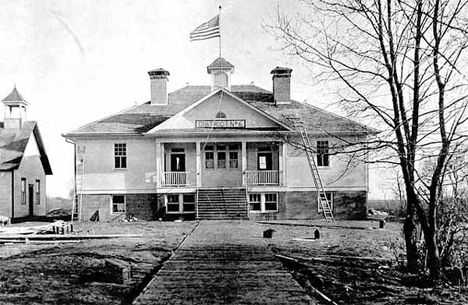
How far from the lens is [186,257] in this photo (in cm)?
1319

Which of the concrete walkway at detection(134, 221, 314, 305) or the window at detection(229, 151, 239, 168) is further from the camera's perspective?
the window at detection(229, 151, 239, 168)

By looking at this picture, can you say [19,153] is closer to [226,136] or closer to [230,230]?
[226,136]

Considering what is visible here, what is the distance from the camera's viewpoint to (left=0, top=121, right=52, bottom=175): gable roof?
31562 mm

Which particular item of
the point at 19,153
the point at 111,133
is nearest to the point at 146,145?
the point at 111,133

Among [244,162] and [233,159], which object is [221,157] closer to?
[233,159]

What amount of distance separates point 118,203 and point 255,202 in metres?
7.91

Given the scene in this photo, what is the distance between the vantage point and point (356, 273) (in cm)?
1154

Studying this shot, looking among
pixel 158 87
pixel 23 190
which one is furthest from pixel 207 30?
pixel 23 190

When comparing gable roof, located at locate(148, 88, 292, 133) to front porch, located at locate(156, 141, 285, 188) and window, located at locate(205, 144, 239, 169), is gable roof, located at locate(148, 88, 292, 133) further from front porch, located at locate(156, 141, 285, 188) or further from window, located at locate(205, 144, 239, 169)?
window, located at locate(205, 144, 239, 169)

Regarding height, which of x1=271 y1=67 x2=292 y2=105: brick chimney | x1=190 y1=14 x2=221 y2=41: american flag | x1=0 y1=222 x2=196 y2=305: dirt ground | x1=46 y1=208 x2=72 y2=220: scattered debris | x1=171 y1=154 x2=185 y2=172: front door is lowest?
x1=46 y1=208 x2=72 y2=220: scattered debris

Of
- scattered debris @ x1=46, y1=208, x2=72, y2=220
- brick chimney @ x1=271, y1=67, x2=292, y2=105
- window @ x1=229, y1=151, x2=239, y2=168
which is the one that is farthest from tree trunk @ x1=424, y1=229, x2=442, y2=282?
scattered debris @ x1=46, y1=208, x2=72, y2=220

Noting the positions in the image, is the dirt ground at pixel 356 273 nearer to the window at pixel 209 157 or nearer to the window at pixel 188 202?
the window at pixel 188 202

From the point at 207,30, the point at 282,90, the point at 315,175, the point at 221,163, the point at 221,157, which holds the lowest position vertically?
the point at 315,175

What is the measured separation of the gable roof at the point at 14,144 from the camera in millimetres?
31562
